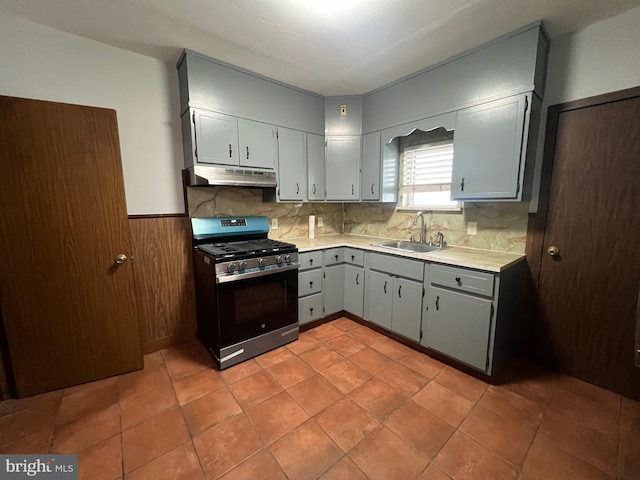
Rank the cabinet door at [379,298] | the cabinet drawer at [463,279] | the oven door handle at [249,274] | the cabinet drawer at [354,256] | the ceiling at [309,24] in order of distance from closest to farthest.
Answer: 1. the ceiling at [309,24]
2. the cabinet drawer at [463,279]
3. the oven door handle at [249,274]
4. the cabinet door at [379,298]
5. the cabinet drawer at [354,256]

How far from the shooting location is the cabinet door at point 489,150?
1967mm

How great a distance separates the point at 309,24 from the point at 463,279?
2.19 meters

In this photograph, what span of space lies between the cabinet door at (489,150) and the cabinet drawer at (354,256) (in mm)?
1073

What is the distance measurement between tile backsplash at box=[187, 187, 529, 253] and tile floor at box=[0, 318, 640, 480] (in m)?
1.16

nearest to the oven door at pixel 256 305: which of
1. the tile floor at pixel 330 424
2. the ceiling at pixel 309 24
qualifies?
the tile floor at pixel 330 424

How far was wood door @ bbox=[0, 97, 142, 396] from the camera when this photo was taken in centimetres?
173

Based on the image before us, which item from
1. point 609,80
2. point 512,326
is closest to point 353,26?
point 609,80

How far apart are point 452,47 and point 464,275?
183 centimetres

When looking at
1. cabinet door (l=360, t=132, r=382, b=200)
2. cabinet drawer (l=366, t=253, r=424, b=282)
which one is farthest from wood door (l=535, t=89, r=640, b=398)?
cabinet door (l=360, t=132, r=382, b=200)

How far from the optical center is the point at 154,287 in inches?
95.3

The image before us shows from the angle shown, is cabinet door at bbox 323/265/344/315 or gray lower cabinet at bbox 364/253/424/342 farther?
cabinet door at bbox 323/265/344/315

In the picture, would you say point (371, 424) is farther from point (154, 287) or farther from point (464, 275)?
point (154, 287)

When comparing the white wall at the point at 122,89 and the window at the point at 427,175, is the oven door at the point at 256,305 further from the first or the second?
the window at the point at 427,175

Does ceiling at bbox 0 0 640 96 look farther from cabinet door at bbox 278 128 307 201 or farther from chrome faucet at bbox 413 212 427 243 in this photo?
chrome faucet at bbox 413 212 427 243
